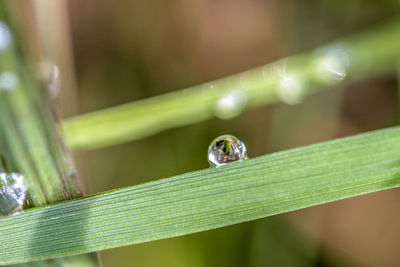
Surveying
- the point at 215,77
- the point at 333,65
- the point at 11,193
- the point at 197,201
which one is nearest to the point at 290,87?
the point at 333,65

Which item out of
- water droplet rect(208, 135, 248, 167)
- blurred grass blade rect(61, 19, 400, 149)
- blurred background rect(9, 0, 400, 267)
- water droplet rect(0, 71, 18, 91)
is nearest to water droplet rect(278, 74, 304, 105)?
blurred grass blade rect(61, 19, 400, 149)

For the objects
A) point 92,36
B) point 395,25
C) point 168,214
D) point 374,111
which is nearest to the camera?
point 168,214

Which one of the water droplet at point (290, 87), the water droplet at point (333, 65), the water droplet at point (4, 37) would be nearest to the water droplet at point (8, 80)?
the water droplet at point (4, 37)

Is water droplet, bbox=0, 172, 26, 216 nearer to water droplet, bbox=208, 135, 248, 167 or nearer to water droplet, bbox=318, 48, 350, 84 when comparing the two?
water droplet, bbox=208, 135, 248, 167

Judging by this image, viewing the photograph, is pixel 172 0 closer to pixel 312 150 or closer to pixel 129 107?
pixel 129 107

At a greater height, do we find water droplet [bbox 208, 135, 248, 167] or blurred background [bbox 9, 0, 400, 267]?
blurred background [bbox 9, 0, 400, 267]

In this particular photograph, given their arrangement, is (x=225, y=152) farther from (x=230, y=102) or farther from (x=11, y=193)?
(x=230, y=102)

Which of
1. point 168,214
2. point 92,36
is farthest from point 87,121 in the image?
point 92,36

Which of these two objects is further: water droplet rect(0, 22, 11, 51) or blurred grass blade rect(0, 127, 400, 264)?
water droplet rect(0, 22, 11, 51)
